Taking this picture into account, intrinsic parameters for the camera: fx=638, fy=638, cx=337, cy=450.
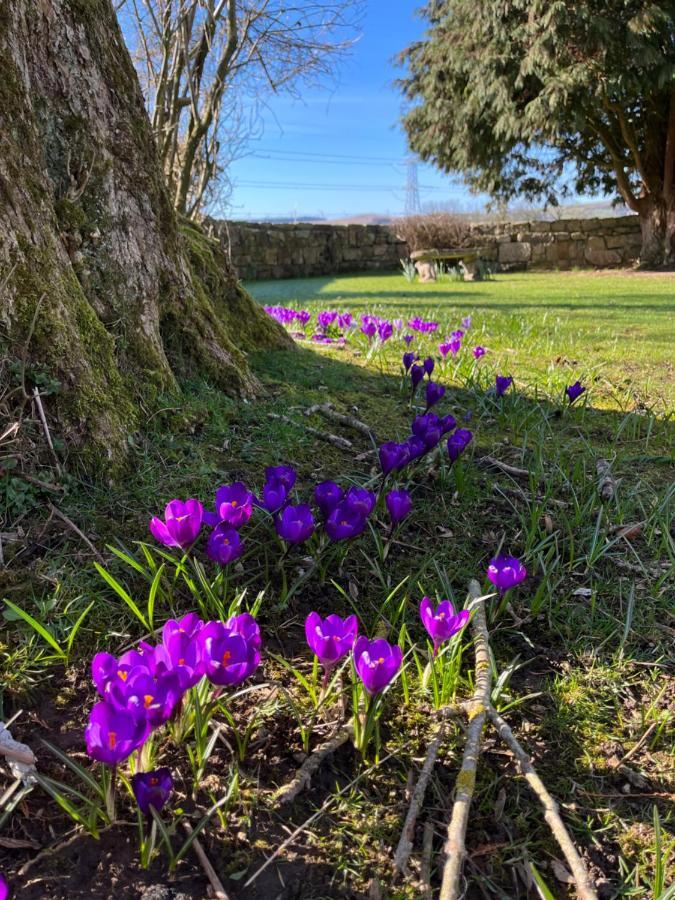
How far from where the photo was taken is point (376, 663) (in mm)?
1055

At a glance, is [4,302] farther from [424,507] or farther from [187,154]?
[187,154]

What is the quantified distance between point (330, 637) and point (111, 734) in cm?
39

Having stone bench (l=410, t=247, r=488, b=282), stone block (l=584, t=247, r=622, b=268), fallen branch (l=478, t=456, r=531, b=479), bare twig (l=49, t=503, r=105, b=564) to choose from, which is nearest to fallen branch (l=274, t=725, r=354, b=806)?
bare twig (l=49, t=503, r=105, b=564)

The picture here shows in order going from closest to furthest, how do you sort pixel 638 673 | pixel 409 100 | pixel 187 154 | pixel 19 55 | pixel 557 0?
pixel 638 673 < pixel 19 55 < pixel 187 154 < pixel 557 0 < pixel 409 100

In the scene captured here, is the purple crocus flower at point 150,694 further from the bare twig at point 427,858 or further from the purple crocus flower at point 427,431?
the purple crocus flower at point 427,431

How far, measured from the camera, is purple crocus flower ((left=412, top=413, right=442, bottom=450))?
1.85 meters

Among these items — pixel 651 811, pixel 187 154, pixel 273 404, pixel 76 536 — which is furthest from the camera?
pixel 187 154

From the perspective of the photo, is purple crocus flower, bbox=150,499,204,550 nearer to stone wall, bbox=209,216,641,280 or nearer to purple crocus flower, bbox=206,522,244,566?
purple crocus flower, bbox=206,522,244,566

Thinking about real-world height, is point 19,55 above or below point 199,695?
above

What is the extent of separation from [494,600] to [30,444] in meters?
1.23

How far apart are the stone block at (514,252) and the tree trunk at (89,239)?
15683mm

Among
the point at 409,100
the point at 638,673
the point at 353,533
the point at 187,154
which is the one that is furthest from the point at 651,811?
the point at 409,100

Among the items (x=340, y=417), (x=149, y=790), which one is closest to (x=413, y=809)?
(x=149, y=790)

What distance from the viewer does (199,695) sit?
1097 millimetres
